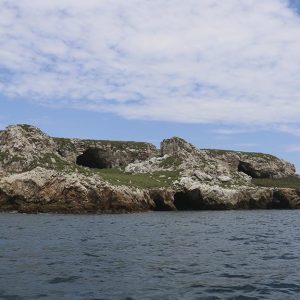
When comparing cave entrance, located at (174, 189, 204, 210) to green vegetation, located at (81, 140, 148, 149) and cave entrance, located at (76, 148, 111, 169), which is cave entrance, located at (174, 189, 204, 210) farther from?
green vegetation, located at (81, 140, 148, 149)

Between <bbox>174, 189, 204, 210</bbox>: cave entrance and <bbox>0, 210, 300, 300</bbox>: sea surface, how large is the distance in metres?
47.6

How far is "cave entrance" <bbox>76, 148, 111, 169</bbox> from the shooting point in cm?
11636

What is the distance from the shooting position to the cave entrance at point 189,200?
86000 mm

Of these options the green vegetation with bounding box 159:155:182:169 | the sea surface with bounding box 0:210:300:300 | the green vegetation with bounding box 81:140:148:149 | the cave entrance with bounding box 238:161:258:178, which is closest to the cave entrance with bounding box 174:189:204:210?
the green vegetation with bounding box 159:155:182:169

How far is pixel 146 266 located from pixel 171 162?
249 feet

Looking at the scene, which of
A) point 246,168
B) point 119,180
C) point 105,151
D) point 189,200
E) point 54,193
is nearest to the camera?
point 54,193

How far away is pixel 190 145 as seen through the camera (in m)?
108

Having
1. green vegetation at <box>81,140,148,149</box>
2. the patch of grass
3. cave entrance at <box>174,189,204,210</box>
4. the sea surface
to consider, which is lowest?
the sea surface

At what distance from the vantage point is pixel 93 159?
120 meters

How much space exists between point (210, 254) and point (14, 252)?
454 inches

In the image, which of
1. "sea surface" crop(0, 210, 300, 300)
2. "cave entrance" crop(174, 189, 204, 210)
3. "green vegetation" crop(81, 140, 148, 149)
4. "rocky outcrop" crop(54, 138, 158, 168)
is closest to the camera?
"sea surface" crop(0, 210, 300, 300)

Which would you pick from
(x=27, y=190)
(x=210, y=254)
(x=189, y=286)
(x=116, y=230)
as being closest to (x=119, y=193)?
(x=27, y=190)

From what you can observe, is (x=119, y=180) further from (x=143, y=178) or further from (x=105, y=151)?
(x=105, y=151)

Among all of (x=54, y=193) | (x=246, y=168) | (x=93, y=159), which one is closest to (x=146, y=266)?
(x=54, y=193)
